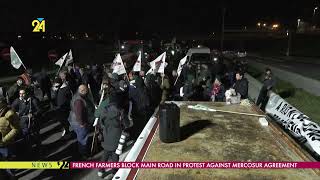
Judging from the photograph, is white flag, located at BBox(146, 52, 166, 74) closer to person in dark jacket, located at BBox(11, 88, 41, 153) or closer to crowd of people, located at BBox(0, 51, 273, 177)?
crowd of people, located at BBox(0, 51, 273, 177)

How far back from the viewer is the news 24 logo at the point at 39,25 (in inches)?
1663

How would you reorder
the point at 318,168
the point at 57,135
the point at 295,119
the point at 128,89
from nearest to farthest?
the point at 318,168
the point at 295,119
the point at 57,135
the point at 128,89

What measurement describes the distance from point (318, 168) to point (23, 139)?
24.2 ft

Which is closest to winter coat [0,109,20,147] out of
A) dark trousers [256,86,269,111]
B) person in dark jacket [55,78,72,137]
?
Result: person in dark jacket [55,78,72,137]

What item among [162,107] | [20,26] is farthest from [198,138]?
[20,26]

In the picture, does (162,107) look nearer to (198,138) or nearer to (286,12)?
(198,138)

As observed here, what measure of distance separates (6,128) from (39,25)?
40.5 meters

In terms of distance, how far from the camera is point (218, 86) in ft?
39.8

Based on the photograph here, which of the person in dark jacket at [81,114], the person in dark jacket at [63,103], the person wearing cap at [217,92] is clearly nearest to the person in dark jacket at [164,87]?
the person wearing cap at [217,92]

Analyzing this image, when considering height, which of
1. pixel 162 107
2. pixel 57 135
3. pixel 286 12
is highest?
pixel 286 12

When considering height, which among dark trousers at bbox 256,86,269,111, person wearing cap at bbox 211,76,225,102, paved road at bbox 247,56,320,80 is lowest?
paved road at bbox 247,56,320,80

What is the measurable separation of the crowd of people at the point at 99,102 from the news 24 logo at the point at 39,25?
29.8 m

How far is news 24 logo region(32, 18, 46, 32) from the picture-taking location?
139ft

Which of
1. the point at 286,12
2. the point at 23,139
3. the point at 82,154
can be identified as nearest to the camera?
the point at 82,154
